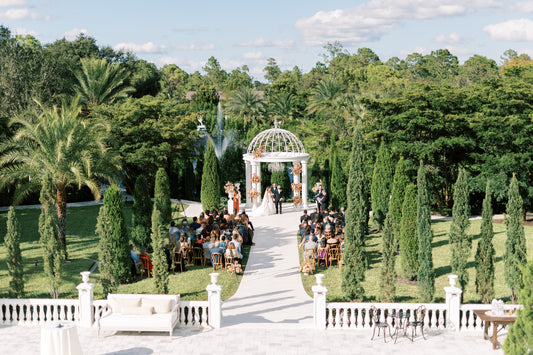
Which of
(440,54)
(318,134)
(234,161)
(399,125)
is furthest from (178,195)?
(440,54)

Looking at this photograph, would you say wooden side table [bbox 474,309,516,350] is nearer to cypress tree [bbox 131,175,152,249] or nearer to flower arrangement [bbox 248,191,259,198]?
cypress tree [bbox 131,175,152,249]

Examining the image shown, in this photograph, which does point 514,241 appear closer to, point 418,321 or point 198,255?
point 418,321

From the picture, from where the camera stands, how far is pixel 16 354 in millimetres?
12719

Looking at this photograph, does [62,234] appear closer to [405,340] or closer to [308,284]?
[308,284]

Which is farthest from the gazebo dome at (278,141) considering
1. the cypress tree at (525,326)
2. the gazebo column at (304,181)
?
the cypress tree at (525,326)

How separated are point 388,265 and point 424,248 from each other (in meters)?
1.65

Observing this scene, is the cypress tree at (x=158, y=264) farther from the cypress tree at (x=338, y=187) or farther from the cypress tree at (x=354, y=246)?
the cypress tree at (x=338, y=187)

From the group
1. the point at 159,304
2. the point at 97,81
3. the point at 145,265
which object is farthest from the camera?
the point at 97,81

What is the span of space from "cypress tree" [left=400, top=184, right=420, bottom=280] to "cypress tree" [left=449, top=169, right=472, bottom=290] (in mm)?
3183

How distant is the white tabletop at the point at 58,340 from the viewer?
452 inches

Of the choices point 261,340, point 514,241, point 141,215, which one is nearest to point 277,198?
point 141,215

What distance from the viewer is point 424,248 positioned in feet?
52.7

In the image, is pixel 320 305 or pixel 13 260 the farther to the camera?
pixel 13 260

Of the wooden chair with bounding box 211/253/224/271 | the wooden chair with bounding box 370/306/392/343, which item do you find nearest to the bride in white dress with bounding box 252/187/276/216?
the wooden chair with bounding box 211/253/224/271
